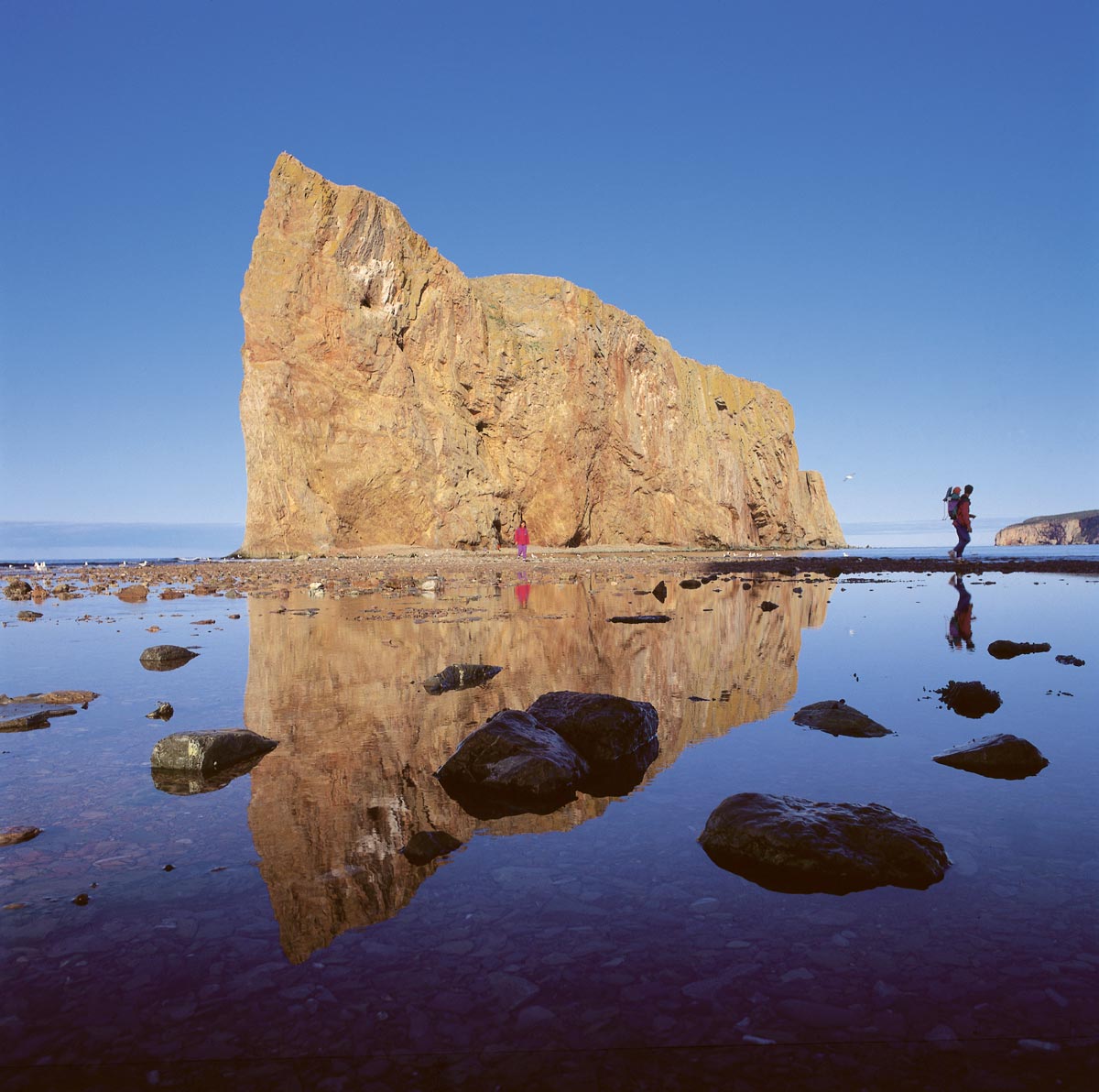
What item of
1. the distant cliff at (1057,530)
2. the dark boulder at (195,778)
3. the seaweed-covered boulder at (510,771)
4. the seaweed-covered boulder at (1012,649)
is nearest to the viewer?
the seaweed-covered boulder at (510,771)

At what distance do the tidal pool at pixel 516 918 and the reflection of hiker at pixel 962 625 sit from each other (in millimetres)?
3578

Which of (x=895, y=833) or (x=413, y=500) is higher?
(x=413, y=500)

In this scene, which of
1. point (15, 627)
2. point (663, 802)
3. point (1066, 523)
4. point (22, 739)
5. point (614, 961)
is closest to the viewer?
point (614, 961)

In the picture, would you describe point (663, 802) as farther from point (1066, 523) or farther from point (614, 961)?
point (1066, 523)

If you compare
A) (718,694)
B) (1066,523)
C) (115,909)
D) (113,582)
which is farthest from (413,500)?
(1066,523)

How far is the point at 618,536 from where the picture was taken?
64250mm

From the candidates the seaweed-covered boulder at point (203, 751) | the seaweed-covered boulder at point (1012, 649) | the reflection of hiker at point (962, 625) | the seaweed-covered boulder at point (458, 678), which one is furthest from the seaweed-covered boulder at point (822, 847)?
the reflection of hiker at point (962, 625)

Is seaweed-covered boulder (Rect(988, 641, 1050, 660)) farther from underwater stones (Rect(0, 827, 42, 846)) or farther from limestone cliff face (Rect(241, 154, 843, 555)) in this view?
limestone cliff face (Rect(241, 154, 843, 555))

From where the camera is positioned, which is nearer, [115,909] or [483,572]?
[115,909]

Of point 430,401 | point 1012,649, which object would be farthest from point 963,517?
point 430,401

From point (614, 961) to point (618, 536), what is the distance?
62265 mm

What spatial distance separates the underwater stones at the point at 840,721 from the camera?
16.8 feet

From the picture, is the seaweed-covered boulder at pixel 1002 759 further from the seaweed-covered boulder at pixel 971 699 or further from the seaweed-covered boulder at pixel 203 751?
the seaweed-covered boulder at pixel 203 751

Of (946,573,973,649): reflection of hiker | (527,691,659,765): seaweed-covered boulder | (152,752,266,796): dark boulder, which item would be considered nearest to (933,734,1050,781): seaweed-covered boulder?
(527,691,659,765): seaweed-covered boulder
